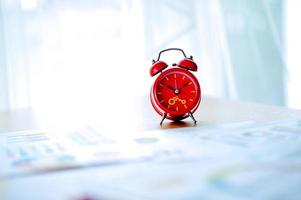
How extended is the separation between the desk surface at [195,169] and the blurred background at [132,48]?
530 millimetres

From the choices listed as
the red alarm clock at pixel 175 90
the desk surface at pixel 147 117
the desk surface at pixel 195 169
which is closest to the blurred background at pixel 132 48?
the desk surface at pixel 147 117

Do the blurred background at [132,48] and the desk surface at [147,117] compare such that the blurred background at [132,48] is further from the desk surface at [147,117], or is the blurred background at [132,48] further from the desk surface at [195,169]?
the desk surface at [195,169]

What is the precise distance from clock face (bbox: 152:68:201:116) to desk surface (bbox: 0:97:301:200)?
51mm

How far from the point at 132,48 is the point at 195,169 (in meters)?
1.51

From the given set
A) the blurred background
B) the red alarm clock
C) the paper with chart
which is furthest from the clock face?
the blurred background

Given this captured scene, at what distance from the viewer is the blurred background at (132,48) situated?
6.48 ft

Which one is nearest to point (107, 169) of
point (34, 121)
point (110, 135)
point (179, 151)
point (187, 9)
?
point (179, 151)

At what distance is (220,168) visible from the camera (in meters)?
0.75

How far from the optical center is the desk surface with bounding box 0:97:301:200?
649mm

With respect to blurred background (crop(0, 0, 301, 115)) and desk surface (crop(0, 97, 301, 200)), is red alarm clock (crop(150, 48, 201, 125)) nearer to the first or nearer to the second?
desk surface (crop(0, 97, 301, 200))

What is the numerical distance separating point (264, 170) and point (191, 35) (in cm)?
172

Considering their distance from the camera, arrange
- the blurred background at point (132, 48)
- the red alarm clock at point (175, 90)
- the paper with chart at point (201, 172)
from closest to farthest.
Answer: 1. the paper with chart at point (201, 172)
2. the red alarm clock at point (175, 90)
3. the blurred background at point (132, 48)

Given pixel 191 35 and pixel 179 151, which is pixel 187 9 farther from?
pixel 179 151

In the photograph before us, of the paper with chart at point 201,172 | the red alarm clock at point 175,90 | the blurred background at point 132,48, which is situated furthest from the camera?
the blurred background at point 132,48
